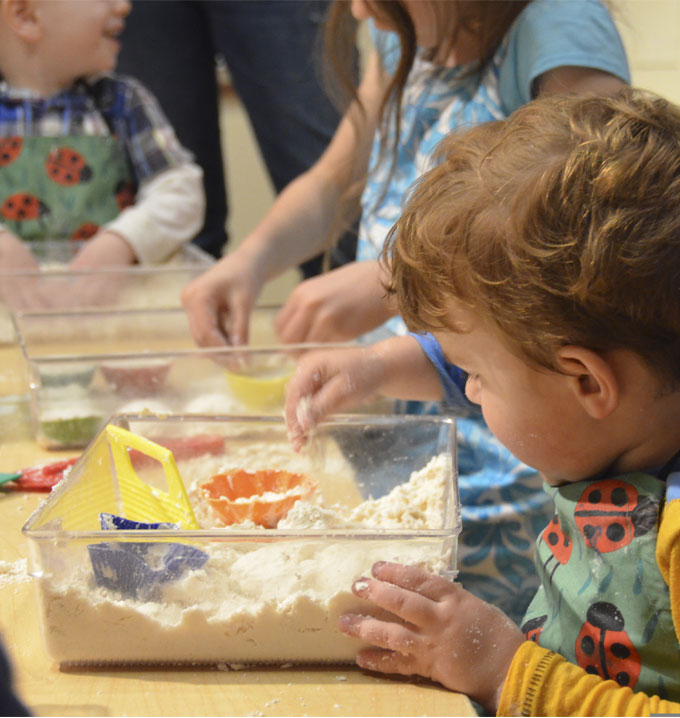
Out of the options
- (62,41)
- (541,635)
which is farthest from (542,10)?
(62,41)

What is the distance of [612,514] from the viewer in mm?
583

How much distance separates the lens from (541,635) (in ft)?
2.06

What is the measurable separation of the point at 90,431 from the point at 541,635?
53 cm

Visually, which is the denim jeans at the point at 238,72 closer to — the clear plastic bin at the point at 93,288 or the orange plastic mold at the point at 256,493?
the clear plastic bin at the point at 93,288

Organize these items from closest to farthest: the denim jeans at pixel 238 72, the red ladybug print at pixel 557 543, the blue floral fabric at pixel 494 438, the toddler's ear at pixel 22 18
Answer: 1. the red ladybug print at pixel 557 543
2. the blue floral fabric at pixel 494 438
3. the toddler's ear at pixel 22 18
4. the denim jeans at pixel 238 72

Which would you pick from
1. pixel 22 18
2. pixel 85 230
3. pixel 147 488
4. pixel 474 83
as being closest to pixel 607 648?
pixel 147 488

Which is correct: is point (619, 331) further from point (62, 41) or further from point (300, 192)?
point (62, 41)

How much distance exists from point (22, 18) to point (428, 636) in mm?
1549

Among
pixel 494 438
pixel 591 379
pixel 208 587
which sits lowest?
pixel 494 438

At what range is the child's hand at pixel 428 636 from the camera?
1.82 ft

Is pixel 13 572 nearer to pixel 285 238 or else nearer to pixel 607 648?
pixel 607 648

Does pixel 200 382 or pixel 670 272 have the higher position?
pixel 670 272

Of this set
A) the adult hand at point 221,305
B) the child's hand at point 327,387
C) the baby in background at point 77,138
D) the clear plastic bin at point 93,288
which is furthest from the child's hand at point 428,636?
the baby in background at point 77,138

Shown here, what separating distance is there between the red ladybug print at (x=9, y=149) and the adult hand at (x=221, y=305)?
0.76 meters
